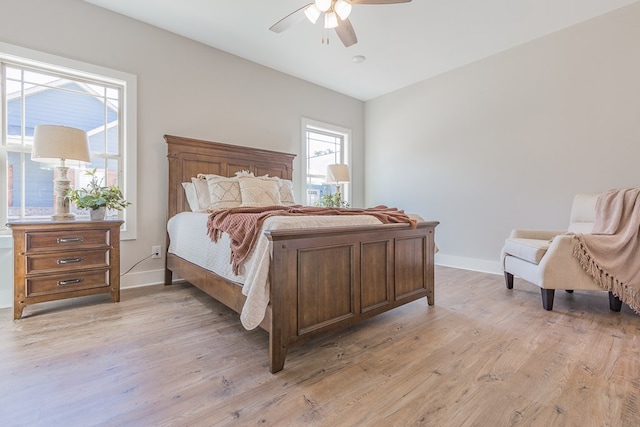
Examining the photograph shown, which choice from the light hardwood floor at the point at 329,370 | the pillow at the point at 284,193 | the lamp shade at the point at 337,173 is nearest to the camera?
the light hardwood floor at the point at 329,370

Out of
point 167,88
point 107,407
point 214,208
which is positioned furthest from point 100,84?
point 107,407

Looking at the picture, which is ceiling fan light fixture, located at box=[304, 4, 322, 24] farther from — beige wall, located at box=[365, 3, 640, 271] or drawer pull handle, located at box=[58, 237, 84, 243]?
beige wall, located at box=[365, 3, 640, 271]

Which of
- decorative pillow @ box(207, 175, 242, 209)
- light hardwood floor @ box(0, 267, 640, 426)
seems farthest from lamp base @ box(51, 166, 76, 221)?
decorative pillow @ box(207, 175, 242, 209)

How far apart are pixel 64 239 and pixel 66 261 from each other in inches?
7.2

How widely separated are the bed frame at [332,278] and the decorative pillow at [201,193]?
1.92ft

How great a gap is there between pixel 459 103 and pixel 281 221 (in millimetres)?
3718

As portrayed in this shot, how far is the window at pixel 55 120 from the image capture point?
2.60m

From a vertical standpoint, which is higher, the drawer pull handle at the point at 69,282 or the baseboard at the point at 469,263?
the drawer pull handle at the point at 69,282

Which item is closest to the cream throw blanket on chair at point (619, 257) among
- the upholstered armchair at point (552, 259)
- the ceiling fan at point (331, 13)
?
the upholstered armchair at point (552, 259)

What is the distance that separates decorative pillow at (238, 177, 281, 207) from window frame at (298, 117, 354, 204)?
1197 mm

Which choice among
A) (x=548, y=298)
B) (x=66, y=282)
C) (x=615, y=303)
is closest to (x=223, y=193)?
(x=66, y=282)

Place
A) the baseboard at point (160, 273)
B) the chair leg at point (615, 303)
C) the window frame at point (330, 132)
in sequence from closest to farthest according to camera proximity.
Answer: the chair leg at point (615, 303) → the baseboard at point (160, 273) → the window frame at point (330, 132)

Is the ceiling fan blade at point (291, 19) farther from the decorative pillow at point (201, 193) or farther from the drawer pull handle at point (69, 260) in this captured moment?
the drawer pull handle at point (69, 260)

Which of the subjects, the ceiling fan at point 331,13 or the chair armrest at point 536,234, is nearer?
the ceiling fan at point 331,13
